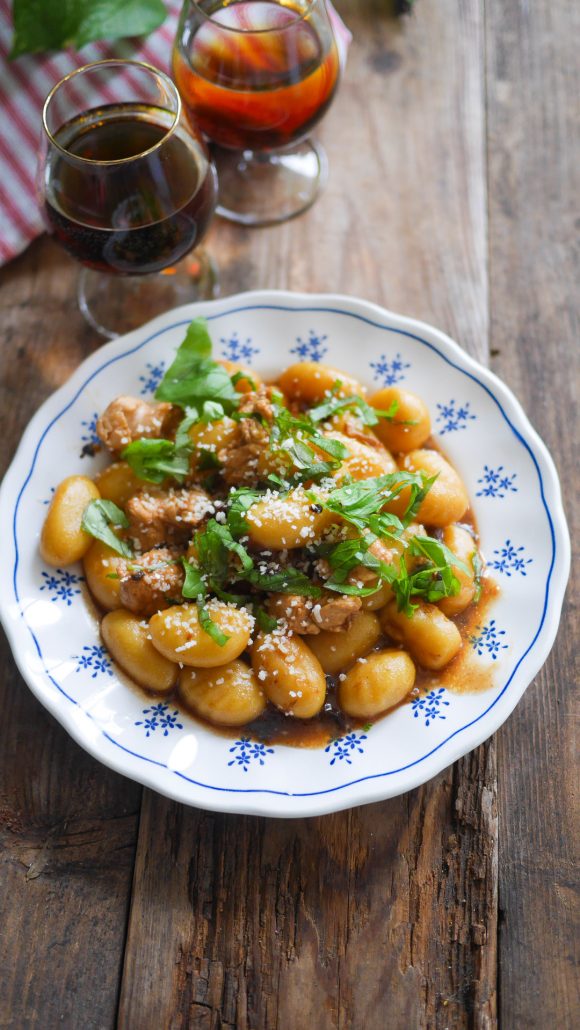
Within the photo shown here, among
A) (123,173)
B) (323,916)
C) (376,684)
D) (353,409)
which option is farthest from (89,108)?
(323,916)

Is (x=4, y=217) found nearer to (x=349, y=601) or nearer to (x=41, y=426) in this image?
(x=41, y=426)

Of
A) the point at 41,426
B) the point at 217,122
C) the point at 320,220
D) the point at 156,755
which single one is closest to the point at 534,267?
the point at 320,220

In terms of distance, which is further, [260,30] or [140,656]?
[260,30]

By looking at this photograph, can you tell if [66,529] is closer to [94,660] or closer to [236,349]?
[94,660]

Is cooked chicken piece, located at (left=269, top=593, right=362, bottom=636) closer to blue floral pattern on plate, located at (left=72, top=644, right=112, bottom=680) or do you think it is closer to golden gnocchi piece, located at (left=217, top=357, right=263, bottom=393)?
blue floral pattern on plate, located at (left=72, top=644, right=112, bottom=680)

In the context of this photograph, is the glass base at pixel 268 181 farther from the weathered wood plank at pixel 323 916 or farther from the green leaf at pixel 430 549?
the weathered wood plank at pixel 323 916

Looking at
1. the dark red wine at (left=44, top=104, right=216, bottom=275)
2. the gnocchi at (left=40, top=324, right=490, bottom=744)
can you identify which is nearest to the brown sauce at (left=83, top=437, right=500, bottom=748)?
the gnocchi at (left=40, top=324, right=490, bottom=744)
